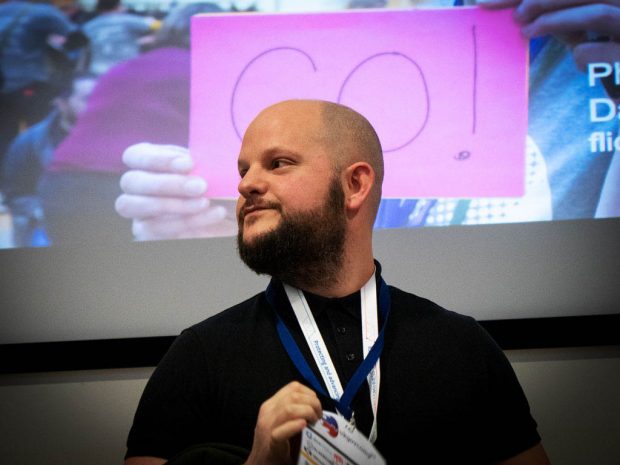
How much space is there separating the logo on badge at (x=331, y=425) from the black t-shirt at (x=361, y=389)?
0.53 ft

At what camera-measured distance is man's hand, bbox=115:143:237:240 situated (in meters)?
2.37

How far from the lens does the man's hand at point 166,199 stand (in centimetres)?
237

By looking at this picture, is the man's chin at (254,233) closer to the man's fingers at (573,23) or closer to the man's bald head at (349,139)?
the man's bald head at (349,139)

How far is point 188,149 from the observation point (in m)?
2.38

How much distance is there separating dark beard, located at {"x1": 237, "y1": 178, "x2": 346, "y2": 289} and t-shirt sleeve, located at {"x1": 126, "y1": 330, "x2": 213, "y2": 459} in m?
0.24

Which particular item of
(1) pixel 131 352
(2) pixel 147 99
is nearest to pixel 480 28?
(2) pixel 147 99

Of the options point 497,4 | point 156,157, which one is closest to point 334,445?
point 156,157

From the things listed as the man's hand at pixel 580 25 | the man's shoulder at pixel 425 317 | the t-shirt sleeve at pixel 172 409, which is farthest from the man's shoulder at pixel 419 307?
the man's hand at pixel 580 25

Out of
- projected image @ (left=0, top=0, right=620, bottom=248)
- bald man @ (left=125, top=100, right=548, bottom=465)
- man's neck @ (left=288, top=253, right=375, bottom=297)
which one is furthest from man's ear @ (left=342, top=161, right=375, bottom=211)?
projected image @ (left=0, top=0, right=620, bottom=248)

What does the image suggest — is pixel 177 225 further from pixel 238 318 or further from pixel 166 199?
pixel 238 318

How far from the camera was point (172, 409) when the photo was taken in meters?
1.46

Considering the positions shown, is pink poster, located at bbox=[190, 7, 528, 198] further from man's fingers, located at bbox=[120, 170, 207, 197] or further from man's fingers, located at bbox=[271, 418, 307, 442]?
man's fingers, located at bbox=[271, 418, 307, 442]

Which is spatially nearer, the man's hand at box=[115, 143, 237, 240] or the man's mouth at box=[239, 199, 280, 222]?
the man's mouth at box=[239, 199, 280, 222]

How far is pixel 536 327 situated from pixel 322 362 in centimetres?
111
